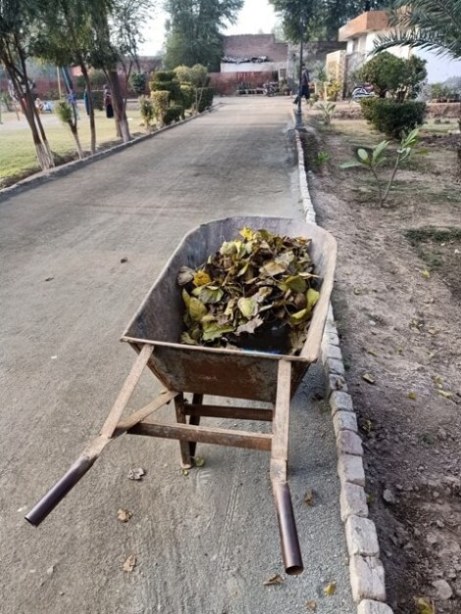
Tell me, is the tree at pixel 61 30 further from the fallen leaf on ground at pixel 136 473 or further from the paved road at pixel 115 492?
the fallen leaf on ground at pixel 136 473

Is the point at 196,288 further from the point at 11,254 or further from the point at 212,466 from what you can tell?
the point at 11,254

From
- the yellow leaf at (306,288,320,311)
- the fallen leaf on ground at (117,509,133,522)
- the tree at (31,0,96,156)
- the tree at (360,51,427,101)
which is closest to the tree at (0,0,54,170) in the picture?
the tree at (31,0,96,156)

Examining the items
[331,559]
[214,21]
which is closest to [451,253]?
[331,559]

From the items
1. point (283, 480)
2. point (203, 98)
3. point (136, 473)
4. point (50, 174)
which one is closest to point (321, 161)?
point (50, 174)

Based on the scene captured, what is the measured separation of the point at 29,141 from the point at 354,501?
17932mm

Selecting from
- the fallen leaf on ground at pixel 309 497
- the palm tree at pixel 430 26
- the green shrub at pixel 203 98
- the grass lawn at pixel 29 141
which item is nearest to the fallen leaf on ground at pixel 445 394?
the fallen leaf on ground at pixel 309 497

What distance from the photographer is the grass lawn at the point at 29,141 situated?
11958 mm

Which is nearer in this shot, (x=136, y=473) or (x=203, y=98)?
(x=136, y=473)

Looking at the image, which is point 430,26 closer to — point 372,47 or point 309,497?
point 309,497

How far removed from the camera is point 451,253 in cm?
618

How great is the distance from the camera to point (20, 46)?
1080 centimetres

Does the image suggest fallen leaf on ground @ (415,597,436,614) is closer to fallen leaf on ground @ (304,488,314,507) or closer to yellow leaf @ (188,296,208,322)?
fallen leaf on ground @ (304,488,314,507)

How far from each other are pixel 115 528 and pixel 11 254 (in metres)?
4.87

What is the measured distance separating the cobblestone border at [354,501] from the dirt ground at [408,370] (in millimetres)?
165
